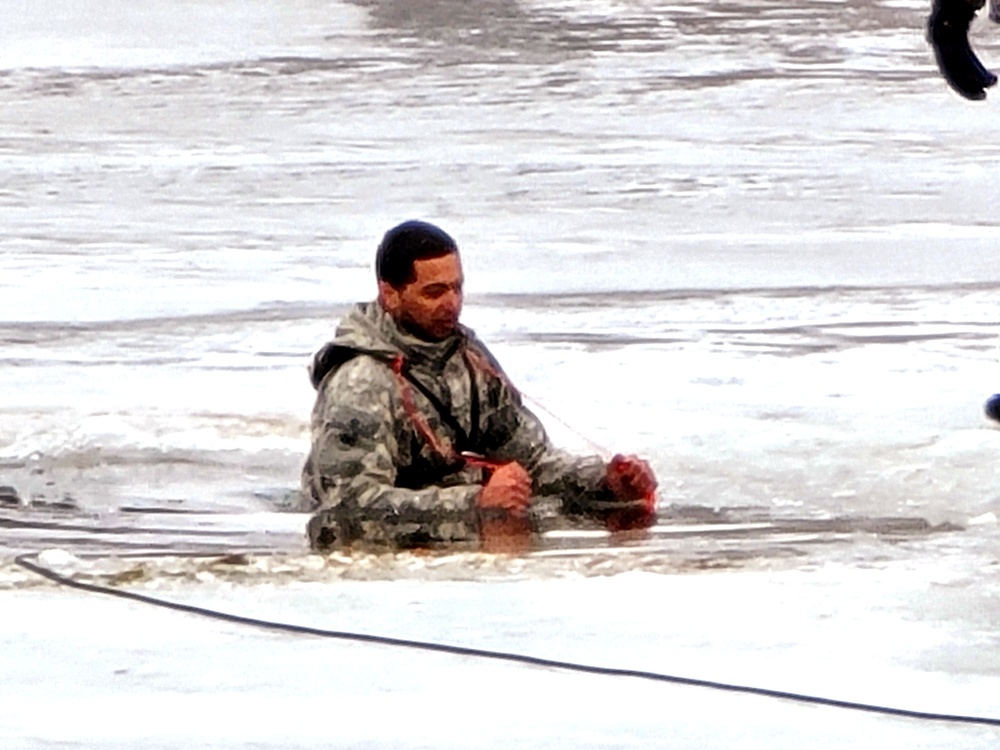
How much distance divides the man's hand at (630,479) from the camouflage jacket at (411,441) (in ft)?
0.23

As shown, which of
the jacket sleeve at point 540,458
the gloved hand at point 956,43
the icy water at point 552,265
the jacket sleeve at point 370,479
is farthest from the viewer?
the icy water at point 552,265

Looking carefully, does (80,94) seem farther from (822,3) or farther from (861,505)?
(861,505)

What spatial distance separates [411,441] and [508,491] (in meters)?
0.47

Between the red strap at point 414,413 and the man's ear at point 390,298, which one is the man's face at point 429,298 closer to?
the man's ear at point 390,298

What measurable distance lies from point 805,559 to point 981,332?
390 cm

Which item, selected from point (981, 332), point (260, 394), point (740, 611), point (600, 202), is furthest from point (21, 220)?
point (740, 611)

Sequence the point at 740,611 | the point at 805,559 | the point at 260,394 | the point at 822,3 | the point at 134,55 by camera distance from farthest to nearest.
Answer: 1. the point at 822,3
2. the point at 134,55
3. the point at 260,394
4. the point at 805,559
5. the point at 740,611

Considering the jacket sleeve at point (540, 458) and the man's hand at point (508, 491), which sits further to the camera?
the jacket sleeve at point (540, 458)

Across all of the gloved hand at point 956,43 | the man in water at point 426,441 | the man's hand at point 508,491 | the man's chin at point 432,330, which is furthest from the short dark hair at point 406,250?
the gloved hand at point 956,43

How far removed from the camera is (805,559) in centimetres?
700

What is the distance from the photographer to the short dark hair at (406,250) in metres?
7.32

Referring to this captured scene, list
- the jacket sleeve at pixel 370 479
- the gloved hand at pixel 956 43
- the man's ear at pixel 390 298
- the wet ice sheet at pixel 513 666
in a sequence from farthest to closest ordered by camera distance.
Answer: the man's ear at pixel 390 298 < the jacket sleeve at pixel 370 479 < the gloved hand at pixel 956 43 < the wet ice sheet at pixel 513 666

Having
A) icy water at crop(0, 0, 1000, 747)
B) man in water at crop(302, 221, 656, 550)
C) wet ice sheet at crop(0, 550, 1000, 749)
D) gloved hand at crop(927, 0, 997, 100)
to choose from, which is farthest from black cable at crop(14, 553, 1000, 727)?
gloved hand at crop(927, 0, 997, 100)

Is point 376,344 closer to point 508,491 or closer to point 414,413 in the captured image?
point 414,413
